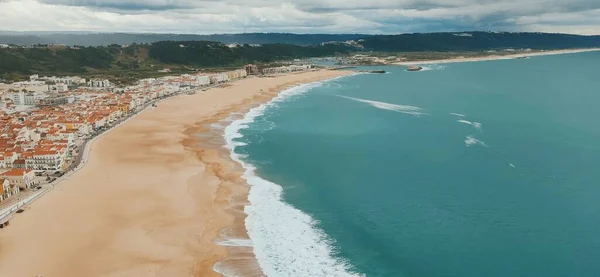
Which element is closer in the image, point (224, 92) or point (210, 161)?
point (210, 161)

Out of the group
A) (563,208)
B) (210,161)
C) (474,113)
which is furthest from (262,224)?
(474,113)

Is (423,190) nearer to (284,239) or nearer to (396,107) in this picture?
(284,239)

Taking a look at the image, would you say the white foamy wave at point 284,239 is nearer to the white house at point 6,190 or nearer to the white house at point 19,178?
the white house at point 19,178

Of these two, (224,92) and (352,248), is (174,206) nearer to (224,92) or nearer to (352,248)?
(352,248)

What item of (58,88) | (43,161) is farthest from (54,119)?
(58,88)

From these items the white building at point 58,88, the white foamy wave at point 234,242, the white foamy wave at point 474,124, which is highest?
the white building at point 58,88

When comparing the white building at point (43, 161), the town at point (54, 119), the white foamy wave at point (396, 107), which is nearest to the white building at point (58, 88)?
the town at point (54, 119)

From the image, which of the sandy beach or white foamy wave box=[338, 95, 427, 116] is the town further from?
white foamy wave box=[338, 95, 427, 116]

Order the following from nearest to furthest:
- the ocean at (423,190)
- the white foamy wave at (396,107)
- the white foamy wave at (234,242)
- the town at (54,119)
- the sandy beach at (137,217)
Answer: the sandy beach at (137,217)
the ocean at (423,190)
the white foamy wave at (234,242)
the town at (54,119)
the white foamy wave at (396,107)
